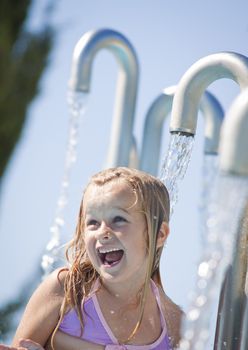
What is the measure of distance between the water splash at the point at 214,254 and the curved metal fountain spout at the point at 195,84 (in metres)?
0.73

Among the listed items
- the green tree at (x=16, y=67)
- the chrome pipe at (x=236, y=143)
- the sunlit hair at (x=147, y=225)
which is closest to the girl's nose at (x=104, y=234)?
the sunlit hair at (x=147, y=225)

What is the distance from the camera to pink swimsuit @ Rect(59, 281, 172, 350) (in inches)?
143

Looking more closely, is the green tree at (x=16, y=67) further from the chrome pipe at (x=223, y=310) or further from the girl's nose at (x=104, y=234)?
the chrome pipe at (x=223, y=310)

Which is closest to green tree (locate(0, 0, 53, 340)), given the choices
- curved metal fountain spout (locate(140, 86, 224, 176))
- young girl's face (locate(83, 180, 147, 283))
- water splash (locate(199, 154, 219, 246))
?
curved metal fountain spout (locate(140, 86, 224, 176))

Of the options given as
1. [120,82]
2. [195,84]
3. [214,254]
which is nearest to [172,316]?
[195,84]

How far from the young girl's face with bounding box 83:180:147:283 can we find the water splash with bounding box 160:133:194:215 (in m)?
0.27

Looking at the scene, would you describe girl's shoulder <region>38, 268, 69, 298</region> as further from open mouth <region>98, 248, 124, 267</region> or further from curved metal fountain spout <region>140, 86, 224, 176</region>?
curved metal fountain spout <region>140, 86, 224, 176</region>

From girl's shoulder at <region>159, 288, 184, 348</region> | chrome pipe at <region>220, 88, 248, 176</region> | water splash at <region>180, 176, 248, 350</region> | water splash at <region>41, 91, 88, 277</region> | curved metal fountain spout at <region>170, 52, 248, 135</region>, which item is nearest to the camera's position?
chrome pipe at <region>220, 88, 248, 176</region>

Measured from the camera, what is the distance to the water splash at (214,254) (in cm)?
246

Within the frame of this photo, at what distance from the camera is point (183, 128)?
3.58 metres

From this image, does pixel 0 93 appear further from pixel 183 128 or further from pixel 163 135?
pixel 183 128

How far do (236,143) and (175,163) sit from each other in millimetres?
1631

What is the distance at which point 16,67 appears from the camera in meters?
10.6

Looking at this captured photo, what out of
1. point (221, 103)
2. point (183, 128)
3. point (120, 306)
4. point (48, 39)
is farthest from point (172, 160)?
point (48, 39)
